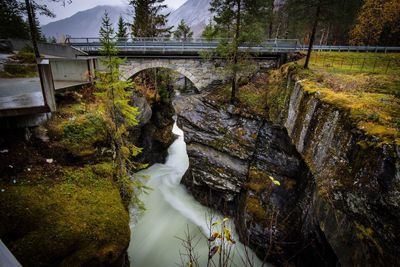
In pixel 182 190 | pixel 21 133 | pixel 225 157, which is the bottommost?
pixel 182 190

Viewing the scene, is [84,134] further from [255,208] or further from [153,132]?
[153,132]

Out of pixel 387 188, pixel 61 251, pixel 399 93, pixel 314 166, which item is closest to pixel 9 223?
pixel 61 251

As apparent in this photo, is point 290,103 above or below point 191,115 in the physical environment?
above

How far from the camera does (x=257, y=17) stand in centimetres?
1362

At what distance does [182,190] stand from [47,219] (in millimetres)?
10277

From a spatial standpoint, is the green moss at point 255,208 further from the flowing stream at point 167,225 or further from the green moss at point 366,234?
the green moss at point 366,234

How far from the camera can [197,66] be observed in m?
16.9

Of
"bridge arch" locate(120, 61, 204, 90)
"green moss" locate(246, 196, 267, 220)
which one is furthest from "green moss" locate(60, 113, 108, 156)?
"bridge arch" locate(120, 61, 204, 90)

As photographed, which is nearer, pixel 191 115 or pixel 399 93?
pixel 399 93

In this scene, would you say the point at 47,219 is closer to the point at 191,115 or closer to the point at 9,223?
the point at 9,223

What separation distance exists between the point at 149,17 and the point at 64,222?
74.1 feet

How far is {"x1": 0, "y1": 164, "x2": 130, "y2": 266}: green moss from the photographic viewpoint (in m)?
4.54

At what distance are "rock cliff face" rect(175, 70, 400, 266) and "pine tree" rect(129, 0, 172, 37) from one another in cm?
1271

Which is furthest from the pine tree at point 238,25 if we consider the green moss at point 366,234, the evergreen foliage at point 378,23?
→ the evergreen foliage at point 378,23
